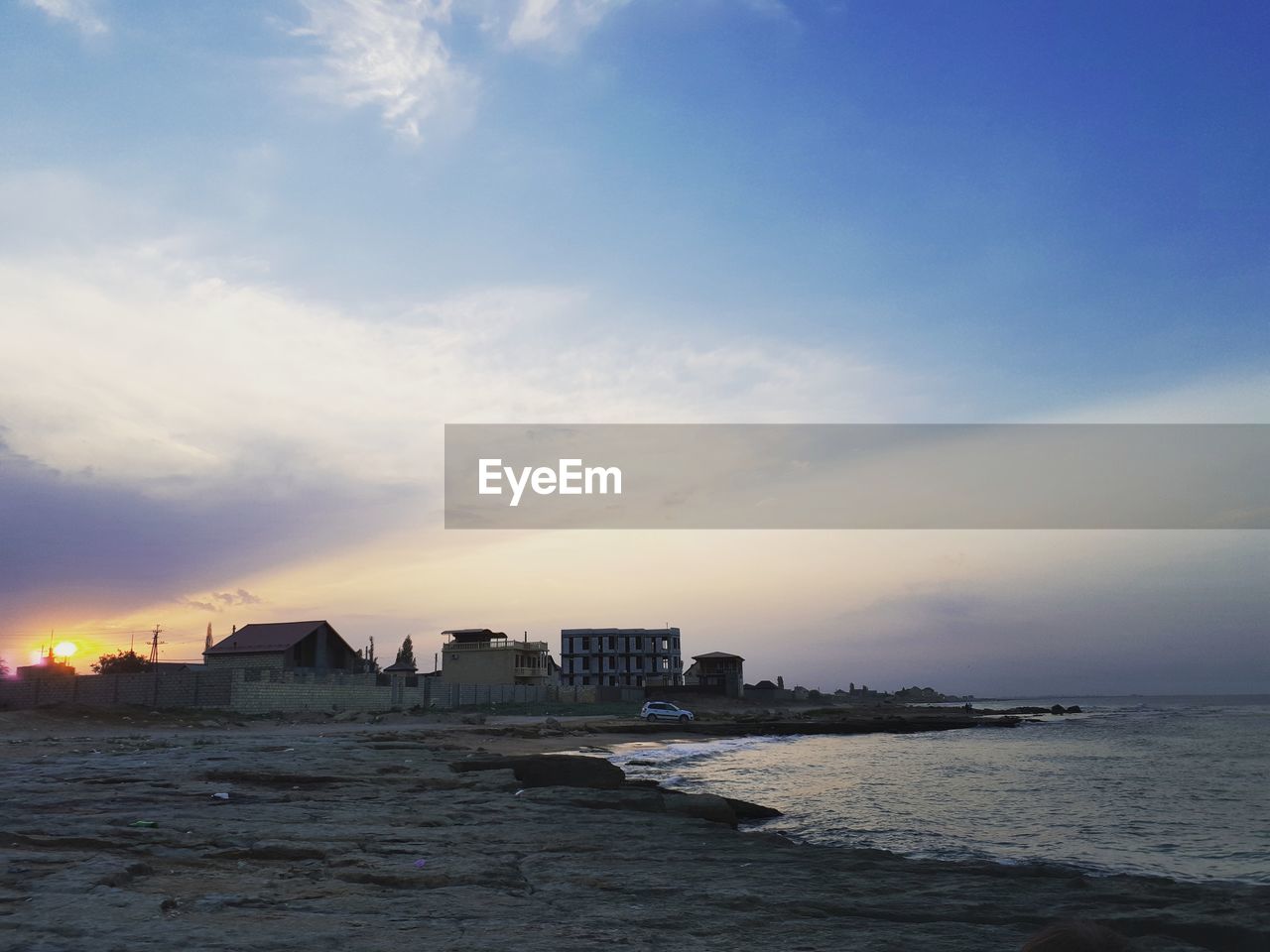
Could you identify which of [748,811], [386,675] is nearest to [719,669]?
[386,675]

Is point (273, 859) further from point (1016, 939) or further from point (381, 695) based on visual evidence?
point (381, 695)

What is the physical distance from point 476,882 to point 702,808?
757cm

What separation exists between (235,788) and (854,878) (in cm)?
1049

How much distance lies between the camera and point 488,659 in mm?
87250

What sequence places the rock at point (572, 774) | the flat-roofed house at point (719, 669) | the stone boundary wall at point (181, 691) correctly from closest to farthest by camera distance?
the rock at point (572, 774) → the stone boundary wall at point (181, 691) → the flat-roofed house at point (719, 669)

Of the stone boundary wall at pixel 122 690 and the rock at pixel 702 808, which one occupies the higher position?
the stone boundary wall at pixel 122 690

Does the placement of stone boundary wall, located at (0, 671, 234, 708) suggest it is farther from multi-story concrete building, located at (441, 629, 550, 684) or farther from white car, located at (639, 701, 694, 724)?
multi-story concrete building, located at (441, 629, 550, 684)

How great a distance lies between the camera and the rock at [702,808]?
15.4 metres

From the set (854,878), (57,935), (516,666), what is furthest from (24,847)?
(516,666)

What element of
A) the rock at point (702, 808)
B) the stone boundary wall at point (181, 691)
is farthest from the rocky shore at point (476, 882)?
the stone boundary wall at point (181, 691)

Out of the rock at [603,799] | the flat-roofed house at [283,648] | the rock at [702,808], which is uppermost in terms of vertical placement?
the flat-roofed house at [283,648]

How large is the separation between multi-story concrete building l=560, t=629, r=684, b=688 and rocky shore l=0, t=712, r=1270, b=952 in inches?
3694

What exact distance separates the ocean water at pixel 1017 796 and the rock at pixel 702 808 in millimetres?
2045

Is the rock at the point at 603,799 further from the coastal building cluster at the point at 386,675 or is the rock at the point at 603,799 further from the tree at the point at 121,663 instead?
the tree at the point at 121,663
